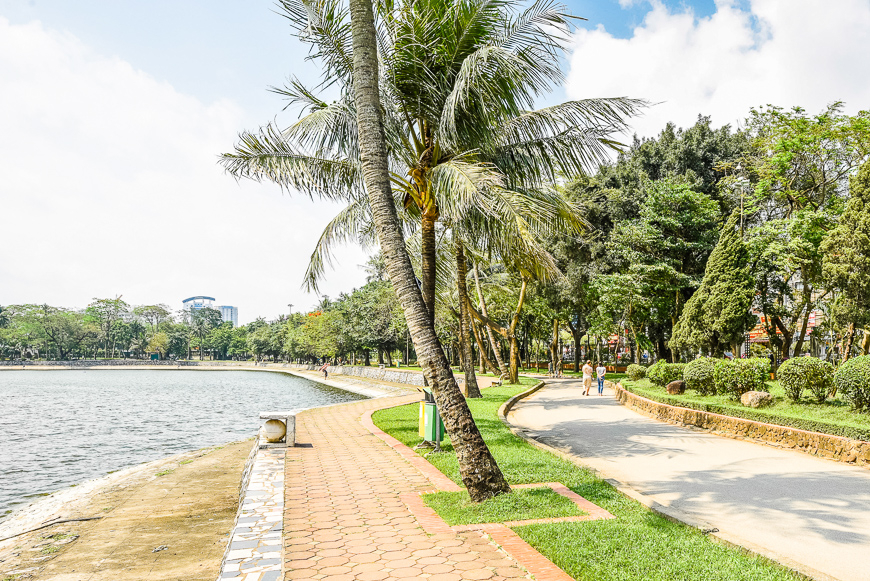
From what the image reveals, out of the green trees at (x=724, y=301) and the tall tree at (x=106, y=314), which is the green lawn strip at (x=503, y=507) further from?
the tall tree at (x=106, y=314)

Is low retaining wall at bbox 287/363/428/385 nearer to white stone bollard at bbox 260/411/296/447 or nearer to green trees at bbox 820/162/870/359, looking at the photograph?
green trees at bbox 820/162/870/359

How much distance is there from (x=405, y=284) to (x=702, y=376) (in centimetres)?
1196

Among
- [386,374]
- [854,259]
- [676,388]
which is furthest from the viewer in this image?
[386,374]

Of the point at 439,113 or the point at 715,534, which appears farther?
the point at 439,113

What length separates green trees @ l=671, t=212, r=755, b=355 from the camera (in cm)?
1853

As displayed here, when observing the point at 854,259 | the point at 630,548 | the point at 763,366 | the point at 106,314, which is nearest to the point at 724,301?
the point at 854,259

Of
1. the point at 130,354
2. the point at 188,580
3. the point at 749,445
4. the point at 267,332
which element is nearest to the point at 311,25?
the point at 188,580

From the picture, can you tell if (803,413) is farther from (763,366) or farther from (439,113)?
(439,113)

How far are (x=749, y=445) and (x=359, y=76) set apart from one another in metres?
9.82

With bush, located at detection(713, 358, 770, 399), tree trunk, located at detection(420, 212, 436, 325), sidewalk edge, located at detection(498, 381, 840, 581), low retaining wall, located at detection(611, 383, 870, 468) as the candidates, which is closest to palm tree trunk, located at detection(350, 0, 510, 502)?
sidewalk edge, located at detection(498, 381, 840, 581)

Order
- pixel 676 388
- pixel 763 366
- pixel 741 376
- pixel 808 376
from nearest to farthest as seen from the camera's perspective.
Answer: pixel 808 376 → pixel 763 366 → pixel 741 376 → pixel 676 388

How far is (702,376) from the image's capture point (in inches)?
616

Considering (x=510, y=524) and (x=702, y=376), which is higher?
(x=702, y=376)

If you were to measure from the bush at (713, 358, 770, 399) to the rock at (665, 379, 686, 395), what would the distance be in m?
2.76
